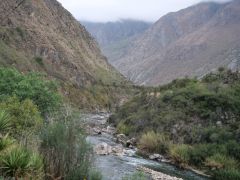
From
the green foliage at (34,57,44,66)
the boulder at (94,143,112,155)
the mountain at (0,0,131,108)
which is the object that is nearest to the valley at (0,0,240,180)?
the boulder at (94,143,112,155)

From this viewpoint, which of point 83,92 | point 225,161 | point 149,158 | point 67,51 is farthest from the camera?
point 67,51

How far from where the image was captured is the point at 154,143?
1779 inches

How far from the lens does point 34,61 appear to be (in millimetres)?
110000

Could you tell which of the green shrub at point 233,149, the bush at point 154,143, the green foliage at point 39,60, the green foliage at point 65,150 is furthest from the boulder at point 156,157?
the green foliage at point 39,60

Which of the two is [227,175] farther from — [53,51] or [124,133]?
[53,51]

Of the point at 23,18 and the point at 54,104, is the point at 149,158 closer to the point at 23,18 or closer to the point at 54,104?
the point at 54,104

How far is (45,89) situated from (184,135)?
15.7 m

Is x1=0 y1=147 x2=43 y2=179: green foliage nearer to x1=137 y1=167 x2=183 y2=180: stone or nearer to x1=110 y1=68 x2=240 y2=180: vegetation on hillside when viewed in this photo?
x1=137 y1=167 x2=183 y2=180: stone

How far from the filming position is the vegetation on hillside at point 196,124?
39.4 meters

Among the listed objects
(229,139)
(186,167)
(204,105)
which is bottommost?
(186,167)

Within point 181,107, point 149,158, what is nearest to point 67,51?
point 181,107

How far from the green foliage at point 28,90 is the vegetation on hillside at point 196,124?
35.8 feet

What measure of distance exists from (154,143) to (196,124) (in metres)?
6.33

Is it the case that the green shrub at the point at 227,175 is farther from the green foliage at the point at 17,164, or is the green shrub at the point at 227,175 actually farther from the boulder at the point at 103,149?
the green foliage at the point at 17,164
